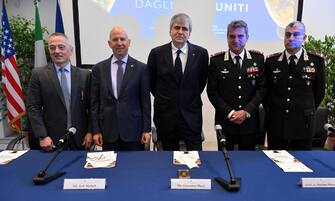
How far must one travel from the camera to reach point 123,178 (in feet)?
4.91

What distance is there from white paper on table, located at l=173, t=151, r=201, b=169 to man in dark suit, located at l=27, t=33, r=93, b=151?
2.56 feet

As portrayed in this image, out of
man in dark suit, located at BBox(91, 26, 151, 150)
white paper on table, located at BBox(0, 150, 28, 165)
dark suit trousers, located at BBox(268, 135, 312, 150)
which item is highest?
man in dark suit, located at BBox(91, 26, 151, 150)

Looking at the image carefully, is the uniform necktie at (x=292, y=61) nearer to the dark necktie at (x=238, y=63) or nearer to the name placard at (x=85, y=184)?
the dark necktie at (x=238, y=63)

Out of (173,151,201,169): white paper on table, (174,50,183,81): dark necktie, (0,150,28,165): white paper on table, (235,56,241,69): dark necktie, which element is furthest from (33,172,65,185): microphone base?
(235,56,241,69): dark necktie

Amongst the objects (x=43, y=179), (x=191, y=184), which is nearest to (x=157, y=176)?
(x=191, y=184)

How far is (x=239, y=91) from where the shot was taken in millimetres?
2307

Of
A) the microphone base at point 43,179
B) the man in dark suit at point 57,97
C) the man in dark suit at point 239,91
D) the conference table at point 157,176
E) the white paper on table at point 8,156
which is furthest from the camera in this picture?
the man in dark suit at point 239,91

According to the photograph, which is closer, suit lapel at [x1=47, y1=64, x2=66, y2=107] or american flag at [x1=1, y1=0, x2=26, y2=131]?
suit lapel at [x1=47, y1=64, x2=66, y2=107]

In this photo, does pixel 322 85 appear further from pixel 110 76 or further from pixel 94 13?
pixel 94 13

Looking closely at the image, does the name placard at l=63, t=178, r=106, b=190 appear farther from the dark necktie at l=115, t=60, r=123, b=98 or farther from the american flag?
the american flag

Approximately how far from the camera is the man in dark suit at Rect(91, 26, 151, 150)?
2.16 metres

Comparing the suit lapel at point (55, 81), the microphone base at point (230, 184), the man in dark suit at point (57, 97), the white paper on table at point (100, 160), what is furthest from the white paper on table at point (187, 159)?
the suit lapel at point (55, 81)

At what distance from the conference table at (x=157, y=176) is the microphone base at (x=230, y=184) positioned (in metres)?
0.02

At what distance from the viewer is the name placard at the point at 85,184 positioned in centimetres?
140
